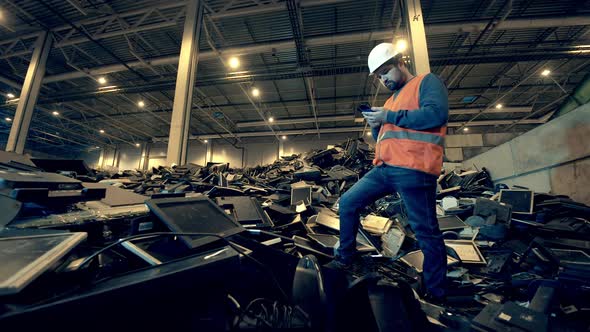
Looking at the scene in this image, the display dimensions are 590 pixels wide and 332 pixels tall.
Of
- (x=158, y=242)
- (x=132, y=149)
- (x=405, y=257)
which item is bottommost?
(x=405, y=257)

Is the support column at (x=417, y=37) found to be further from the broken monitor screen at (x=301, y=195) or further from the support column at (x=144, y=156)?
the support column at (x=144, y=156)

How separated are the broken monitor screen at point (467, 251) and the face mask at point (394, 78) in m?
1.47

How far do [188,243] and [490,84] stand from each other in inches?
434

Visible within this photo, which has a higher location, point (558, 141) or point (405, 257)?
point (558, 141)

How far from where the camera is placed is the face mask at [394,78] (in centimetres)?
158

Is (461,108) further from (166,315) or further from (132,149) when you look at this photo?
(132,149)

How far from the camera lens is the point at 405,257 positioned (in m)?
1.83

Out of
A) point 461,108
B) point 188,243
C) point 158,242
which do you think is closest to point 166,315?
point 188,243

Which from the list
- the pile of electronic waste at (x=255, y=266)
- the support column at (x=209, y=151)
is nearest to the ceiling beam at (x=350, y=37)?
the pile of electronic waste at (x=255, y=266)

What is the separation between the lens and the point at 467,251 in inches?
75.9

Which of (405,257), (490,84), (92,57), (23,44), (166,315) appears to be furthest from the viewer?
(490,84)

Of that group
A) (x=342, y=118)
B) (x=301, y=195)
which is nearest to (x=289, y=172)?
(x=301, y=195)

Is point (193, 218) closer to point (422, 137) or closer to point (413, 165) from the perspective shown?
point (413, 165)

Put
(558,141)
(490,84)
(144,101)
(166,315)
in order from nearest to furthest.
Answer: (166,315)
(558,141)
(490,84)
(144,101)
